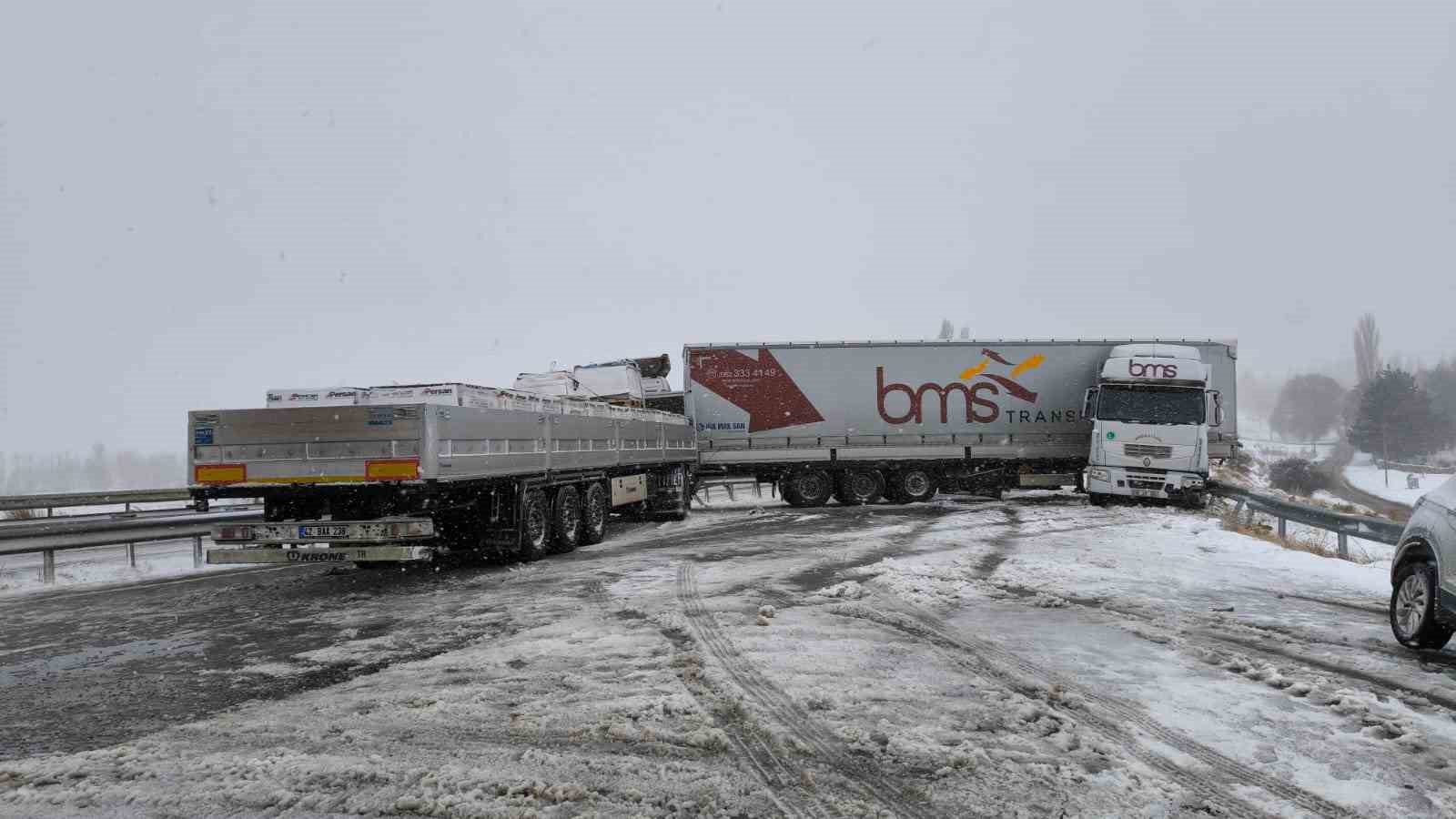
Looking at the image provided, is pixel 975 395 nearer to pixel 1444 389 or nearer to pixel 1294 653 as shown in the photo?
pixel 1294 653

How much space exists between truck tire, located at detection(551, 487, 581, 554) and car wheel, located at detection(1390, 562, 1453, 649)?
30.3 ft

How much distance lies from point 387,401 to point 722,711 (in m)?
6.58

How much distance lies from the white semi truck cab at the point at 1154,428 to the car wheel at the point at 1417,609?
12144 millimetres

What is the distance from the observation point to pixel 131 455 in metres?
148

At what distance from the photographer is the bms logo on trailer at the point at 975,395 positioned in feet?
69.4

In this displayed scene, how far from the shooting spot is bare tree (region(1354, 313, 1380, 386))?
354ft

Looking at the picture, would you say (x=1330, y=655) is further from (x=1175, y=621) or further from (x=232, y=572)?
(x=232, y=572)

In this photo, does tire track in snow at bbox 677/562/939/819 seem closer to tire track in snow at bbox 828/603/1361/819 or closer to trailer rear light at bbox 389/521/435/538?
tire track in snow at bbox 828/603/1361/819

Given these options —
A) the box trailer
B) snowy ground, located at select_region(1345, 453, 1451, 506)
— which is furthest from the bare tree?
the box trailer

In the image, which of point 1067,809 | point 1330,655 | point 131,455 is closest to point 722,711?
point 1067,809

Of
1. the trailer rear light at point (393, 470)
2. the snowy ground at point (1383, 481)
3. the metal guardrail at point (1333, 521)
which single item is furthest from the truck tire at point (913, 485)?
the snowy ground at point (1383, 481)

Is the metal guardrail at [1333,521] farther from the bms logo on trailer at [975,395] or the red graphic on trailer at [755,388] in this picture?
the red graphic on trailer at [755,388]

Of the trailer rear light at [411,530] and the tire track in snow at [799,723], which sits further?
the trailer rear light at [411,530]

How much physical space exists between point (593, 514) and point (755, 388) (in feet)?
27.6
